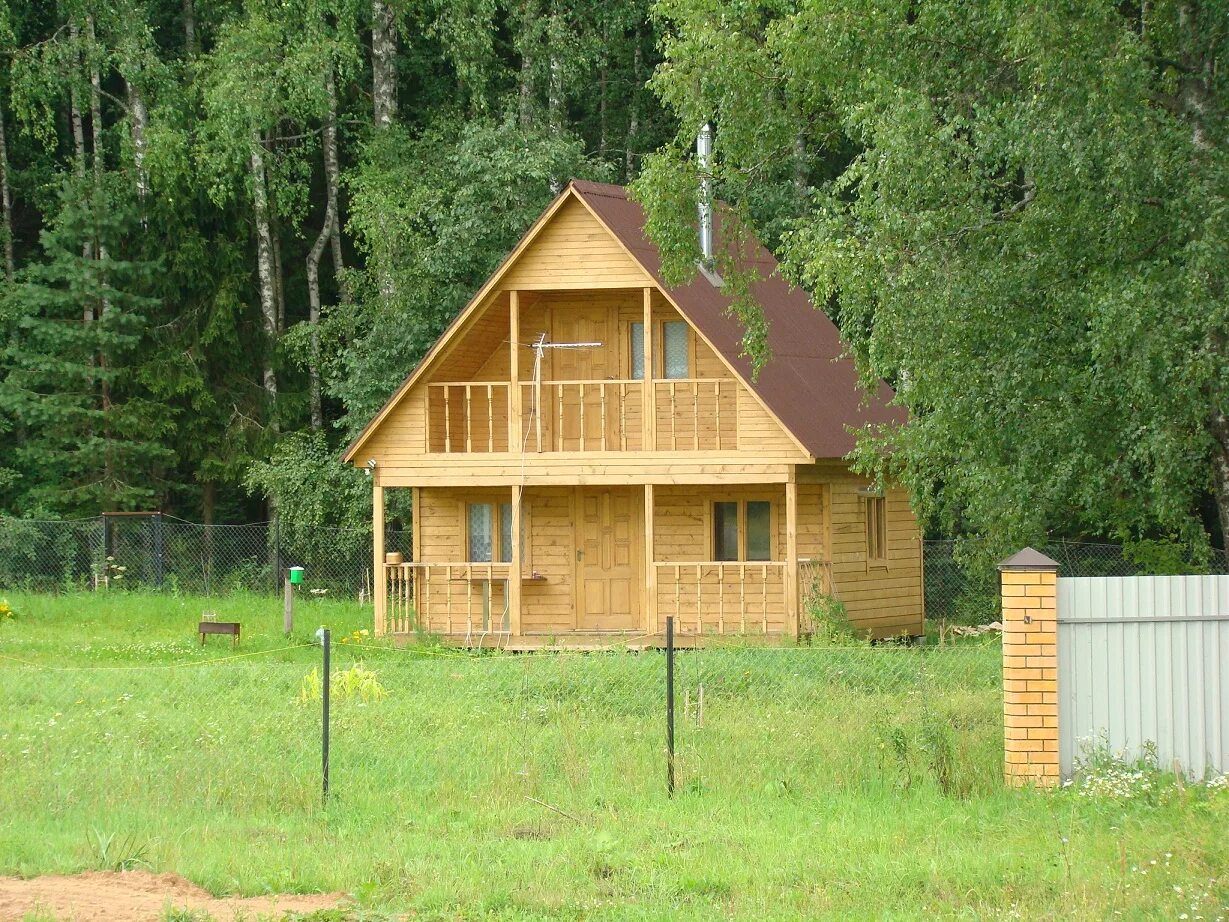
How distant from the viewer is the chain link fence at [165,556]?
2939cm

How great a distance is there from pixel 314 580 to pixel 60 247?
8493 mm

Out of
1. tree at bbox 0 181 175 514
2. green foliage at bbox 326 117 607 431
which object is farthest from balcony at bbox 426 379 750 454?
tree at bbox 0 181 175 514

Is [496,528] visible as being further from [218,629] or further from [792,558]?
[792,558]

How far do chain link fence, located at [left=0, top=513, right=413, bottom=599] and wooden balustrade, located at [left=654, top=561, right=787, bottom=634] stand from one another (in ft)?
24.8

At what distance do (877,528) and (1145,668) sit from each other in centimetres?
1439

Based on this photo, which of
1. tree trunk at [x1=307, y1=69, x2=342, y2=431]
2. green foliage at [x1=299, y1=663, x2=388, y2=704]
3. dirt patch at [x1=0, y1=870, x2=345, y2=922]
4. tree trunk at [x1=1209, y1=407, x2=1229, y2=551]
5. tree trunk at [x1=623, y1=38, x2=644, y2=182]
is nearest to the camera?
dirt patch at [x1=0, y1=870, x2=345, y2=922]

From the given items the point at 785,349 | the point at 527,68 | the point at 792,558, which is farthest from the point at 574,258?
the point at 527,68

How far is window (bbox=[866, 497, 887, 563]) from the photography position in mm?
25375

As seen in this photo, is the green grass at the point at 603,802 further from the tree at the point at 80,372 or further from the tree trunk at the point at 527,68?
the tree trunk at the point at 527,68

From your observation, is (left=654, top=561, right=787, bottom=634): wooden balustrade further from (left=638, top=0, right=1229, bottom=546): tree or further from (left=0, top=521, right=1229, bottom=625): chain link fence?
(left=0, top=521, right=1229, bottom=625): chain link fence

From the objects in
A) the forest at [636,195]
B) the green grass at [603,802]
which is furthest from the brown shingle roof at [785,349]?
the green grass at [603,802]

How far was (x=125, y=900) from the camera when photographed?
8672mm

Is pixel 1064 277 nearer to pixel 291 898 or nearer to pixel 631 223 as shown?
pixel 631 223

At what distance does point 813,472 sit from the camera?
23328 millimetres
